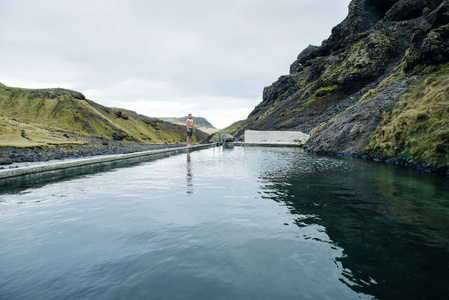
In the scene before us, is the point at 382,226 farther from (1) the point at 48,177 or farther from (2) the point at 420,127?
(2) the point at 420,127

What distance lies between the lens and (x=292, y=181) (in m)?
10.9

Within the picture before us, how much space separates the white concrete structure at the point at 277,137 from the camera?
42.7m

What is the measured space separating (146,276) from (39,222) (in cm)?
392

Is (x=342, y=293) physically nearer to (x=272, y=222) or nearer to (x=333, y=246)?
(x=333, y=246)

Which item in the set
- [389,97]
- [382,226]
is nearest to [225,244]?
[382,226]

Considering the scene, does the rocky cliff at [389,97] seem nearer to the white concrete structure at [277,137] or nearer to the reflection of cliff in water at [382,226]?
the white concrete structure at [277,137]

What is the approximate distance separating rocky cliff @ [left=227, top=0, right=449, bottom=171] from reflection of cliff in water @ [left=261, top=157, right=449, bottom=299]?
6.15 meters

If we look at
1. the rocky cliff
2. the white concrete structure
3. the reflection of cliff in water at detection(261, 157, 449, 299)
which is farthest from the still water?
the white concrete structure

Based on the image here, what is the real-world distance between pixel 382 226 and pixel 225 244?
350cm

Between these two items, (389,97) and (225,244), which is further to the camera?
(389,97)

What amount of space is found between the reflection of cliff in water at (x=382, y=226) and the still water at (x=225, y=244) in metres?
0.02

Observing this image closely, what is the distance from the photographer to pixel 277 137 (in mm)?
45531

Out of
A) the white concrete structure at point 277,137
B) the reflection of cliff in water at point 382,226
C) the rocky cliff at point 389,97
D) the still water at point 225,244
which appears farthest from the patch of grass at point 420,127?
the white concrete structure at point 277,137

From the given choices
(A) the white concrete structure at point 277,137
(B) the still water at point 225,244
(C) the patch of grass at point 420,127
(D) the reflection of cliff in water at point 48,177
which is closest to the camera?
(B) the still water at point 225,244
